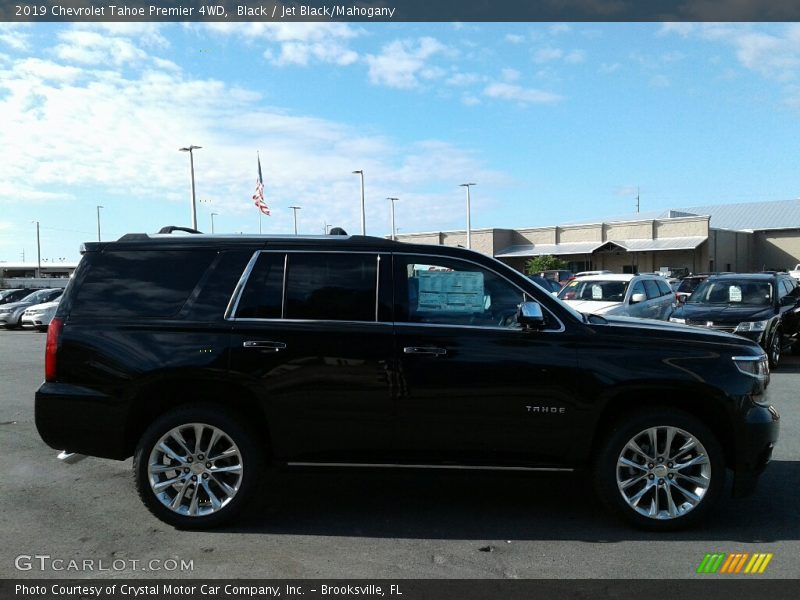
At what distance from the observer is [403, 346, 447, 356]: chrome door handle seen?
4.51 meters

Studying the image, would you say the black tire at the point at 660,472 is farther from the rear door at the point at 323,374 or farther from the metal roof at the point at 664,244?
the metal roof at the point at 664,244

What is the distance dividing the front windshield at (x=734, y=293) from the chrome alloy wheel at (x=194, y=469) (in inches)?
420

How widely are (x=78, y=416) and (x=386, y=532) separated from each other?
2234 millimetres

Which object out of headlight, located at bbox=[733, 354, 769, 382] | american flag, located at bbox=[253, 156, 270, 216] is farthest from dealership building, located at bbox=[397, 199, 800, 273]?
headlight, located at bbox=[733, 354, 769, 382]

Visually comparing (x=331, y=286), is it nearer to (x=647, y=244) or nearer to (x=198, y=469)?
(x=198, y=469)

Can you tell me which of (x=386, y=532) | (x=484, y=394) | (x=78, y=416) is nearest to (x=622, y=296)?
(x=484, y=394)

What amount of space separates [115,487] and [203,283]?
2066 millimetres

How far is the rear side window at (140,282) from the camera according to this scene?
4.70m

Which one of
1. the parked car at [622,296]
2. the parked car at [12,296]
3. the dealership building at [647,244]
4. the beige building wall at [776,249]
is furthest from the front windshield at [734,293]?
the beige building wall at [776,249]

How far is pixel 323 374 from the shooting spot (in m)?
4.51

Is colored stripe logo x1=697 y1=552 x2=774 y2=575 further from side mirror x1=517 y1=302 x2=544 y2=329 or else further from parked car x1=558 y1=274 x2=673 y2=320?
parked car x1=558 y1=274 x2=673 y2=320

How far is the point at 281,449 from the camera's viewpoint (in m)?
4.58

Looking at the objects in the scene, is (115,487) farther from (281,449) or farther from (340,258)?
(340,258)

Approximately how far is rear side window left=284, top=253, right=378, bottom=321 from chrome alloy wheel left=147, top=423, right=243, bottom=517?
989 mm
